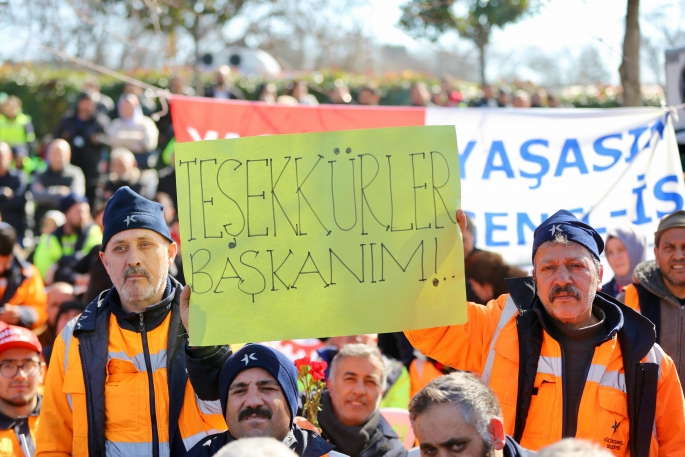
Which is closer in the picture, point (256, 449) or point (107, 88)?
point (256, 449)

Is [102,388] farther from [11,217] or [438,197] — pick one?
[11,217]

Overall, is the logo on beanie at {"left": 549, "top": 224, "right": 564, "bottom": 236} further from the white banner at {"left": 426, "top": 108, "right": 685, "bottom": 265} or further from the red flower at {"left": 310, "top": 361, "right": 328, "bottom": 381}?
the white banner at {"left": 426, "top": 108, "right": 685, "bottom": 265}

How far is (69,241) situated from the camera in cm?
849

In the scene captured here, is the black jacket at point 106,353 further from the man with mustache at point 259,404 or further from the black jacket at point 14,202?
the black jacket at point 14,202

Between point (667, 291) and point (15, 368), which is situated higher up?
point (667, 291)

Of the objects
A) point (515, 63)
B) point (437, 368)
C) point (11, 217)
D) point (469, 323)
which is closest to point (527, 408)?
point (469, 323)

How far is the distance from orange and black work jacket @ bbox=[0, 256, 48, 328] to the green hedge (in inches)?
401

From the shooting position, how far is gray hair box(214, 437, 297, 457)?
2258 millimetres

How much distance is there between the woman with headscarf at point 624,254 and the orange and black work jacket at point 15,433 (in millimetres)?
3419

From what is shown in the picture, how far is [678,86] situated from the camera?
23.5 ft

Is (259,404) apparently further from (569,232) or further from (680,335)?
(680,335)

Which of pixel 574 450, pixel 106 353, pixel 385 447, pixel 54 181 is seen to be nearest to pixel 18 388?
pixel 106 353

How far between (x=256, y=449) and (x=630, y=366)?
5.66ft

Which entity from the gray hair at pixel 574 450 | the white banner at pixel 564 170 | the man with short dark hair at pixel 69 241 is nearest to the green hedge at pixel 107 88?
the man with short dark hair at pixel 69 241
